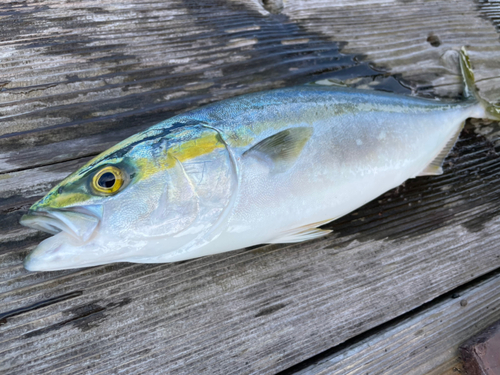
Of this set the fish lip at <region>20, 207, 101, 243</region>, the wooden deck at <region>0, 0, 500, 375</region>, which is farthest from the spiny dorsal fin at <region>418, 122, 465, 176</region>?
the fish lip at <region>20, 207, 101, 243</region>

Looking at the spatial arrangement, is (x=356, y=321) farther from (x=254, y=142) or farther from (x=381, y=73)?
(x=381, y=73)

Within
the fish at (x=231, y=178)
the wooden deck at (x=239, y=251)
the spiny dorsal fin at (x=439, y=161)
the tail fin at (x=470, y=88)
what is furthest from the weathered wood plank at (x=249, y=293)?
the tail fin at (x=470, y=88)

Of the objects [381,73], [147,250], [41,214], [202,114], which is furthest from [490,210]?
[41,214]

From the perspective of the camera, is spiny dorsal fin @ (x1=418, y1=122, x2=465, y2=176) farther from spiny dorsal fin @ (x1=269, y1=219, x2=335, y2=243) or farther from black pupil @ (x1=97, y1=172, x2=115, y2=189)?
black pupil @ (x1=97, y1=172, x2=115, y2=189)

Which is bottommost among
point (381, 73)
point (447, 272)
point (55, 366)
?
point (55, 366)

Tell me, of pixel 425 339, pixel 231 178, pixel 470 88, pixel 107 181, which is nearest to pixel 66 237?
pixel 107 181

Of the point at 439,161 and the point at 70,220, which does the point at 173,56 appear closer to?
the point at 70,220

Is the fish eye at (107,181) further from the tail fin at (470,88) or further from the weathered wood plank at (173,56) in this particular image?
the tail fin at (470,88)

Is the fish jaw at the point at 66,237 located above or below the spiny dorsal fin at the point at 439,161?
below
